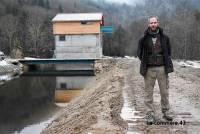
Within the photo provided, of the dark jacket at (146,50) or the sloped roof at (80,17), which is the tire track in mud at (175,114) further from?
the sloped roof at (80,17)

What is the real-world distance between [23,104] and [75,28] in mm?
38327

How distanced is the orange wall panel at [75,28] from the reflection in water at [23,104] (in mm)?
23453

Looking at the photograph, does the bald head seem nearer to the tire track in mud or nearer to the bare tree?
the tire track in mud

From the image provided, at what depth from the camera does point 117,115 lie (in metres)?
12.1

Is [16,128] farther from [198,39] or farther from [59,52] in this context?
[198,39]

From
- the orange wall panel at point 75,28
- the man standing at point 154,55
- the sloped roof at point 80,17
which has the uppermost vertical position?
the sloped roof at point 80,17

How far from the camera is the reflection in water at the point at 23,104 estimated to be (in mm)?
21078

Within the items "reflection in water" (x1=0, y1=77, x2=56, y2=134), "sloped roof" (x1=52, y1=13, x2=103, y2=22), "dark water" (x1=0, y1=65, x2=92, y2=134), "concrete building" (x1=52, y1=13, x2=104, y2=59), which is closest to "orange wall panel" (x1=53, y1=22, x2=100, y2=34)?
"concrete building" (x1=52, y1=13, x2=104, y2=59)

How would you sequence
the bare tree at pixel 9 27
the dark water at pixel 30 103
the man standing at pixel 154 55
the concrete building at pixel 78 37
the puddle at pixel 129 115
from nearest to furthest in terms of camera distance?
the man standing at pixel 154 55 < the puddle at pixel 129 115 < the dark water at pixel 30 103 < the concrete building at pixel 78 37 < the bare tree at pixel 9 27

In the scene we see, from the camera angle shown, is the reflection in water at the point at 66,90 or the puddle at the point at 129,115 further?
the reflection in water at the point at 66,90

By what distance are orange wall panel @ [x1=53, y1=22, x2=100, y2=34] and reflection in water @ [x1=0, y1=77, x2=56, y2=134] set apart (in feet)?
76.9

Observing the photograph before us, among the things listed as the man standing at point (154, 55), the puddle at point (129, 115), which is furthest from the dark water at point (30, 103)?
the man standing at point (154, 55)

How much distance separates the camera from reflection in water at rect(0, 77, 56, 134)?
69.2ft

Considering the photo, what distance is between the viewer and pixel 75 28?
214 ft
